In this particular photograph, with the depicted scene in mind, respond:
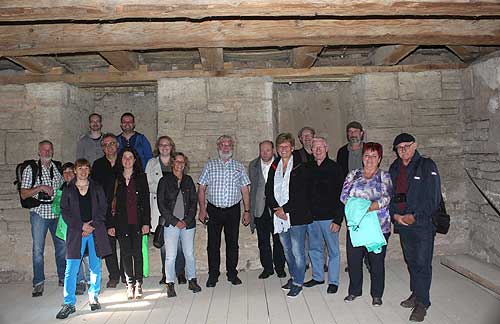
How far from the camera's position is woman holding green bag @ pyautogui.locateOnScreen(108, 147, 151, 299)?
4297mm

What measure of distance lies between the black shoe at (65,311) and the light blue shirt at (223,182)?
1.74 meters

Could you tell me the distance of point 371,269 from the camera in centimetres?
393

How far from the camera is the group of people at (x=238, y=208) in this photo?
12.3 ft

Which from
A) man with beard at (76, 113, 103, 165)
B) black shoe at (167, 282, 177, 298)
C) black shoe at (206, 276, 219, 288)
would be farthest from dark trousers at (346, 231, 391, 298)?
man with beard at (76, 113, 103, 165)

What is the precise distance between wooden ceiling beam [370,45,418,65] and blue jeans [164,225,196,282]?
299cm

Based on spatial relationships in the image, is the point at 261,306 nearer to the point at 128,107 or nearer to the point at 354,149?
the point at 354,149

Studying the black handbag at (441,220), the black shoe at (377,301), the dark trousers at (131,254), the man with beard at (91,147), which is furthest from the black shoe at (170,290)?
the black handbag at (441,220)

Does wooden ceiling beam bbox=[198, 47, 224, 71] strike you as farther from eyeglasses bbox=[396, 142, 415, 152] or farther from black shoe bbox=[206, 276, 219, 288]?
black shoe bbox=[206, 276, 219, 288]

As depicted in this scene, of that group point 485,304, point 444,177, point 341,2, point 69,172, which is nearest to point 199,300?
point 69,172

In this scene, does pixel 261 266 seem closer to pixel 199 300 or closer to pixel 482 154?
pixel 199 300

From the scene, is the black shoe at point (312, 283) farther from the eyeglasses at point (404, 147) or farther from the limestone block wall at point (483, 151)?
the limestone block wall at point (483, 151)

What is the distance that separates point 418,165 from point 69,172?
3477 mm

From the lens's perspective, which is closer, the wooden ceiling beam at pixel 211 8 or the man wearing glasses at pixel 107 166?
the wooden ceiling beam at pixel 211 8

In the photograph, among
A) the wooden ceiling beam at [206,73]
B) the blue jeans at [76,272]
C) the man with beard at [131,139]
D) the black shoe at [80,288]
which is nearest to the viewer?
the blue jeans at [76,272]
